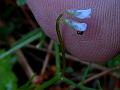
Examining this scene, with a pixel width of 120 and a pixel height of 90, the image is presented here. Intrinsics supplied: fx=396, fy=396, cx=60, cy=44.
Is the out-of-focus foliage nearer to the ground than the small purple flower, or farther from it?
nearer to the ground

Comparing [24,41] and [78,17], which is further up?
[78,17]

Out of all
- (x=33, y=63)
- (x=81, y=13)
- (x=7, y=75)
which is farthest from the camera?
(x=33, y=63)

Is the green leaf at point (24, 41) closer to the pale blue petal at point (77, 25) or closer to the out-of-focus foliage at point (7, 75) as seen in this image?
the out-of-focus foliage at point (7, 75)

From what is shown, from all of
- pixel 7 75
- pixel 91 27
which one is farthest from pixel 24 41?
pixel 91 27

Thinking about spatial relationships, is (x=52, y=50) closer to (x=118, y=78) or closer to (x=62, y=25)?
(x=118, y=78)

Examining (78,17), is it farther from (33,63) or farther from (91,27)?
(33,63)

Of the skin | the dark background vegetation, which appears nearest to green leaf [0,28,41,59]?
the dark background vegetation

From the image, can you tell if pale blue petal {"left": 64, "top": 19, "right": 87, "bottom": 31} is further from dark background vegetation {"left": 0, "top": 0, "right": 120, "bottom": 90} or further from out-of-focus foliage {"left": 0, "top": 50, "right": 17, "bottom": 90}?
out-of-focus foliage {"left": 0, "top": 50, "right": 17, "bottom": 90}
